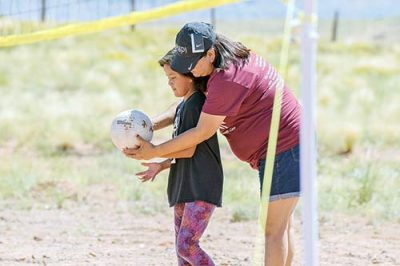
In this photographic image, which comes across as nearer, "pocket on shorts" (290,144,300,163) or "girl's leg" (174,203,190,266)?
"pocket on shorts" (290,144,300,163)

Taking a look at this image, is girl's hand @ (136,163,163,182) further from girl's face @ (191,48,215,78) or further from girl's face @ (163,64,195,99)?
girl's face @ (191,48,215,78)

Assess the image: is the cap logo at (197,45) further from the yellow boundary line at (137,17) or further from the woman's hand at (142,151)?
the woman's hand at (142,151)

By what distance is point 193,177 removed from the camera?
5797 mm

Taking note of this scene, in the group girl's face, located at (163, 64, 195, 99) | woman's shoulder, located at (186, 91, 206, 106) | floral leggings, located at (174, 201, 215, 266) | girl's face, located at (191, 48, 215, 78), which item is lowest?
floral leggings, located at (174, 201, 215, 266)

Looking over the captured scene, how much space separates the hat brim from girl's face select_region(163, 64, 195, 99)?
167 millimetres

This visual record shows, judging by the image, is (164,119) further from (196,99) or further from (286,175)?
(286,175)

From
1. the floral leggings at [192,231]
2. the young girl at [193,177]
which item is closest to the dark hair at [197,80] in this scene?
the young girl at [193,177]

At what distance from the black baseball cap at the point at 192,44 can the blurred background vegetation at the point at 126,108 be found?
438cm

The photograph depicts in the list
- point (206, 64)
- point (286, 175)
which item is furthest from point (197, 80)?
point (286, 175)

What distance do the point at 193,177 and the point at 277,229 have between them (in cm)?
58

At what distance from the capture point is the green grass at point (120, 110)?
10961 millimetres

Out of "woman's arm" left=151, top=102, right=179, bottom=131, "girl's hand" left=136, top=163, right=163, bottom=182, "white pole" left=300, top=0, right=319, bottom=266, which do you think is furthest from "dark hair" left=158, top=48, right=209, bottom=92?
"white pole" left=300, top=0, right=319, bottom=266

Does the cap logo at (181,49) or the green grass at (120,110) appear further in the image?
the green grass at (120,110)

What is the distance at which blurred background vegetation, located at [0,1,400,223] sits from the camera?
35.9 ft
